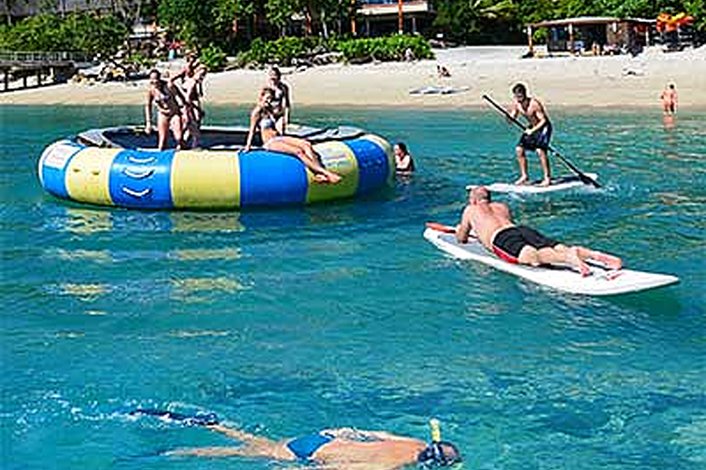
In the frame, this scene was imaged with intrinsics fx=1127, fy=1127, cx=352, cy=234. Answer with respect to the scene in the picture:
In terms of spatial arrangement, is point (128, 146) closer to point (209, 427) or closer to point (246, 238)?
point (246, 238)

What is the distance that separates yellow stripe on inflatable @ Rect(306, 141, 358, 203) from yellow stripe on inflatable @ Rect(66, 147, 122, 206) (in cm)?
256

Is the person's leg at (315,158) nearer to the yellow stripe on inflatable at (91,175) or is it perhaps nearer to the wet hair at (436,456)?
the yellow stripe on inflatable at (91,175)

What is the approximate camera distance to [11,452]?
22.1 feet

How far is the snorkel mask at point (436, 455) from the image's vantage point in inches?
238

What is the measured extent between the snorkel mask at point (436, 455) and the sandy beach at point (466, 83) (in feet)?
77.2

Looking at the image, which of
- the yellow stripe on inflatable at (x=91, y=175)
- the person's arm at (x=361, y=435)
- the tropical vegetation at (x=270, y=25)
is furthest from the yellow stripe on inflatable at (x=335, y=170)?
the tropical vegetation at (x=270, y=25)

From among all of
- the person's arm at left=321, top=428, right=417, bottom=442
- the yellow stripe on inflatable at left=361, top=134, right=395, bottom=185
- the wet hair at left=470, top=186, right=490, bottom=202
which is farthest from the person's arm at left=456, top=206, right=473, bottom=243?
the person's arm at left=321, top=428, right=417, bottom=442

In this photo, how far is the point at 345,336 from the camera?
8.77m

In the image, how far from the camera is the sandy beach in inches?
1261

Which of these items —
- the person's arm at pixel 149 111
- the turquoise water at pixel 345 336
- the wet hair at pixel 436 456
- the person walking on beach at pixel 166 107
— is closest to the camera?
the wet hair at pixel 436 456

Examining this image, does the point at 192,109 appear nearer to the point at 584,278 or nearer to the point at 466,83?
the point at 584,278

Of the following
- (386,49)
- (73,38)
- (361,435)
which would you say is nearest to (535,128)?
(361,435)

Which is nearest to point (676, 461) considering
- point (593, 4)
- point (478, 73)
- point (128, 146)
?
point (128, 146)

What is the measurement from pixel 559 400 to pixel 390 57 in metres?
39.5
